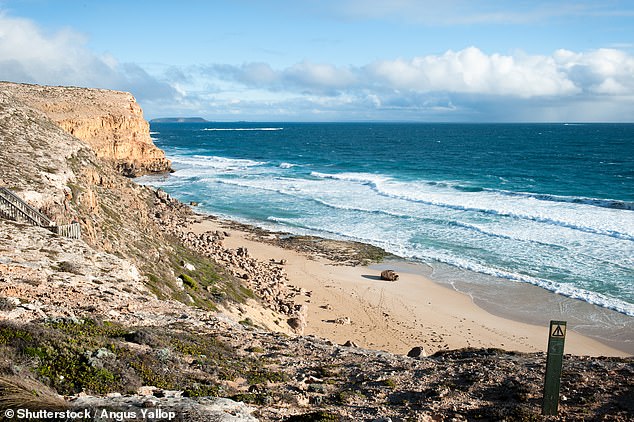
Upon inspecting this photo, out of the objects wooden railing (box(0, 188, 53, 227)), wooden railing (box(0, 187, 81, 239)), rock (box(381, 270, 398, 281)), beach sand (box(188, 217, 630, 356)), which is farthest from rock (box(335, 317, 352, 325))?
wooden railing (box(0, 188, 53, 227))

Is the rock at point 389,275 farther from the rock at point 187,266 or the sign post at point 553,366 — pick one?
the sign post at point 553,366

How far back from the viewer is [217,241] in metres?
Answer: 31.1

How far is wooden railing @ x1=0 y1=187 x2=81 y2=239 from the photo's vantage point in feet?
49.4

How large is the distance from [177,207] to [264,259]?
1418cm

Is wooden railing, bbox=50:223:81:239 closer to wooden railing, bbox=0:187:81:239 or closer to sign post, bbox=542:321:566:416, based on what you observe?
wooden railing, bbox=0:187:81:239

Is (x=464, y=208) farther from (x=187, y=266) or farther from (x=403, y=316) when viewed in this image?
(x=187, y=266)

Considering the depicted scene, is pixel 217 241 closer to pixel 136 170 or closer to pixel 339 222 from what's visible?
pixel 339 222

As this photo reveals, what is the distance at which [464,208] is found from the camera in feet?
143

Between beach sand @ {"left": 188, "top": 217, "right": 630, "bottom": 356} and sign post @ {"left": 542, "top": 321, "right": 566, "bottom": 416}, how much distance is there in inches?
409

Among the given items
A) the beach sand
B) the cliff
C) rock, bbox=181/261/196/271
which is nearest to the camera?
the cliff

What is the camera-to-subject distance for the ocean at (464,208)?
2842 centimetres

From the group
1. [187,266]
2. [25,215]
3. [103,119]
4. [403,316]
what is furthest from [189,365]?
[103,119]

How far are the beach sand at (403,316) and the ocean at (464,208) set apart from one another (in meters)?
3.43

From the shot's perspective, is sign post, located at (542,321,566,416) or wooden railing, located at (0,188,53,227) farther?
wooden railing, located at (0,188,53,227)
